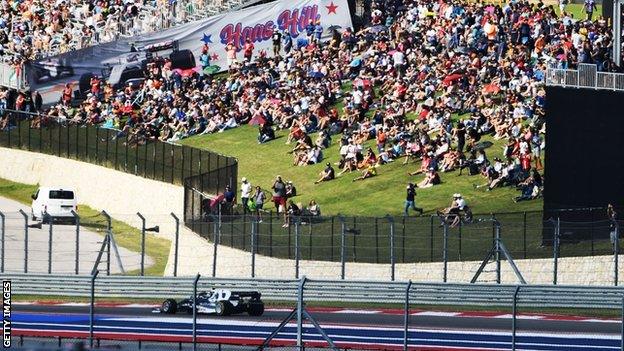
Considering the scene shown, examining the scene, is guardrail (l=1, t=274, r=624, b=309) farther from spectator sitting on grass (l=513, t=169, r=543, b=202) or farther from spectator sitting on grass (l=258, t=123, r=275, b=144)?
spectator sitting on grass (l=258, t=123, r=275, b=144)

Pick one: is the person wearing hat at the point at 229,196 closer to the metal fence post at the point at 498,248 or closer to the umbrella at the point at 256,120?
the umbrella at the point at 256,120

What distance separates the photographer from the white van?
2461 inches

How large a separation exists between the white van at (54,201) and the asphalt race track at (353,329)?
19074 millimetres

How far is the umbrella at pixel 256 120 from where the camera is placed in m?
65.6

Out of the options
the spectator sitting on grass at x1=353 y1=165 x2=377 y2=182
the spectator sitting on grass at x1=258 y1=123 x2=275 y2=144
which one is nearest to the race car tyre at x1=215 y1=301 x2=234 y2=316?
the spectator sitting on grass at x1=353 y1=165 x2=377 y2=182

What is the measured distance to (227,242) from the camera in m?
50.1

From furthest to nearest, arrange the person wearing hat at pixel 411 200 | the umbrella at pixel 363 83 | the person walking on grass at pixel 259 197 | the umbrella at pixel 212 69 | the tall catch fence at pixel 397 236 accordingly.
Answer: the umbrella at pixel 212 69 < the umbrella at pixel 363 83 < the person walking on grass at pixel 259 197 < the person wearing hat at pixel 411 200 < the tall catch fence at pixel 397 236

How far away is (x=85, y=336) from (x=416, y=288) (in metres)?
6.41

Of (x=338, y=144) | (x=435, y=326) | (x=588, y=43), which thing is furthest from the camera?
(x=338, y=144)

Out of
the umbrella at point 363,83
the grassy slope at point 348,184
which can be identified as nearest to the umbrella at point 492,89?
the grassy slope at point 348,184

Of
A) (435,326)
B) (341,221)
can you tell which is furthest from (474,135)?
(435,326)

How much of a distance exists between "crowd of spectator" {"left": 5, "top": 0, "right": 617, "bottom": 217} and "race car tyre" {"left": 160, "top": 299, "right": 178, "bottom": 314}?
14648 millimetres

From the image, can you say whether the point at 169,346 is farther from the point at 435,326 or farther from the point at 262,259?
the point at 262,259

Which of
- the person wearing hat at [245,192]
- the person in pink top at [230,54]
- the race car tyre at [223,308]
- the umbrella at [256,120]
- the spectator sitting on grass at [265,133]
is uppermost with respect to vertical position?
the person in pink top at [230,54]
